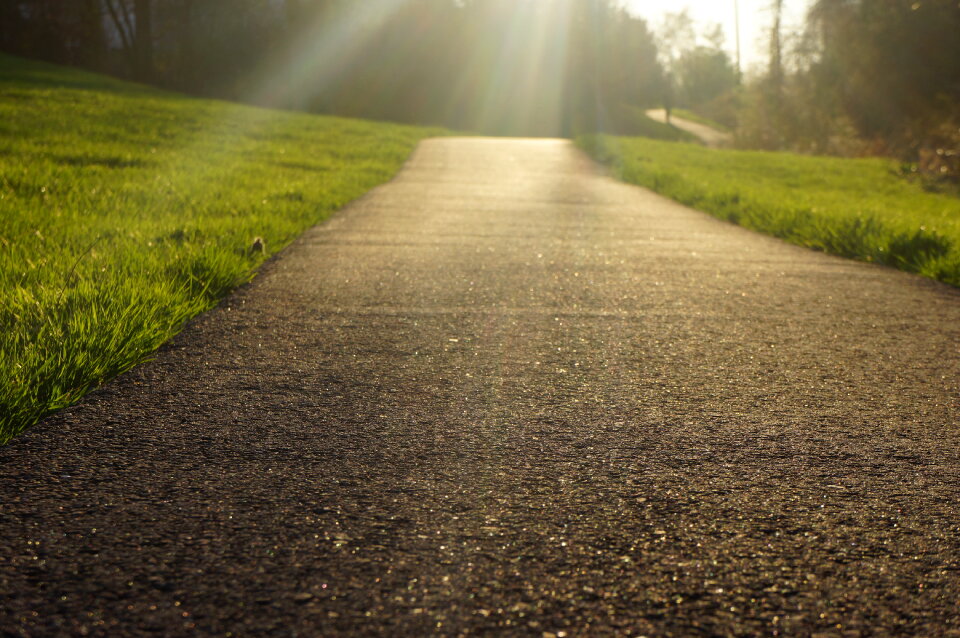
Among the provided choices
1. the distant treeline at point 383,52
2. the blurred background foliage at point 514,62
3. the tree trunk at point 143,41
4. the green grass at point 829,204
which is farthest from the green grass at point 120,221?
the distant treeline at point 383,52

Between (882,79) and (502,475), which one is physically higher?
(882,79)

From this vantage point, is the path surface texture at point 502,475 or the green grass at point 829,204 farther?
the green grass at point 829,204

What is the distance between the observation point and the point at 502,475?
2.49 metres

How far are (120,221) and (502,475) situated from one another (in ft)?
17.2

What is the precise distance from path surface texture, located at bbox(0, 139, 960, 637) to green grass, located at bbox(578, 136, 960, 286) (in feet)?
7.41

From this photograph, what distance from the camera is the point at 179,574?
6.14 feet

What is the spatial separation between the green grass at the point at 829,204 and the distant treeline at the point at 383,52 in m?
29.4

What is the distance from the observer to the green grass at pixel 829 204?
23.5 ft

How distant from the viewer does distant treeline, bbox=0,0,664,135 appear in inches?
1608

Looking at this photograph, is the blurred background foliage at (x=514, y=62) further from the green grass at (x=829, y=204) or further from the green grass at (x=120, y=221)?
the green grass at (x=120, y=221)

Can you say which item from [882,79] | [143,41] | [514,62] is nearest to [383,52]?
[514,62]

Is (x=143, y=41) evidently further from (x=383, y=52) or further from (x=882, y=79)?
(x=882, y=79)

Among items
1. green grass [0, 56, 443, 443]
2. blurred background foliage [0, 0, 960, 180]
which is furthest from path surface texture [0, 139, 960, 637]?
blurred background foliage [0, 0, 960, 180]

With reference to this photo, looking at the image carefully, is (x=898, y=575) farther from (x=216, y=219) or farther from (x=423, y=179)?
(x=423, y=179)
